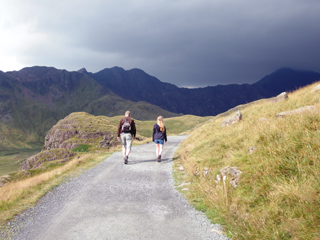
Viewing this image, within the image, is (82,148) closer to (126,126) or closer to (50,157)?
(50,157)

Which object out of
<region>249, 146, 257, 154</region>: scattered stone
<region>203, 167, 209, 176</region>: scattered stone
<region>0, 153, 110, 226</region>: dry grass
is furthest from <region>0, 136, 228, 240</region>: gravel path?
<region>249, 146, 257, 154</region>: scattered stone

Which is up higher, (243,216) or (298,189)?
(298,189)

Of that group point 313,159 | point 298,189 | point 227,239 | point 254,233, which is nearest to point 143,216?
point 227,239

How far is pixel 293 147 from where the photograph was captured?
6441 millimetres

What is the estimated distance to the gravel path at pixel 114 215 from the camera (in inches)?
197

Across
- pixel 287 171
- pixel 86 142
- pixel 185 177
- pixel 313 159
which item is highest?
pixel 313 159

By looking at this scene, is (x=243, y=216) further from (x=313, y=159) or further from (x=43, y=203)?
(x=43, y=203)

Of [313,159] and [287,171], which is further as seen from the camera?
[287,171]

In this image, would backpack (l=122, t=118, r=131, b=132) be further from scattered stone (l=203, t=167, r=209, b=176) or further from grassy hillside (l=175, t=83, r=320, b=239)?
scattered stone (l=203, t=167, r=209, b=176)

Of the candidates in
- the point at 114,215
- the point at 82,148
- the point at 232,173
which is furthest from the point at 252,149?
the point at 82,148

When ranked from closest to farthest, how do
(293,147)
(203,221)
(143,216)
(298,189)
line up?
(298,189) < (203,221) < (143,216) < (293,147)

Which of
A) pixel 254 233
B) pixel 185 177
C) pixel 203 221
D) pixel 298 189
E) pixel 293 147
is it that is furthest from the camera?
pixel 185 177

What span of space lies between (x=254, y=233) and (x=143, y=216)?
2.90 meters

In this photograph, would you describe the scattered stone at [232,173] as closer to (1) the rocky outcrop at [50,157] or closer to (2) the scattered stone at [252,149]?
(2) the scattered stone at [252,149]
